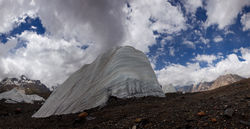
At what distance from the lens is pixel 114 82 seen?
13.7 m

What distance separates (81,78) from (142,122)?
43.9 feet

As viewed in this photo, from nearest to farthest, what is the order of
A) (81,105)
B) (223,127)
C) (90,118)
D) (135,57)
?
1. (223,127)
2. (90,118)
3. (81,105)
4. (135,57)

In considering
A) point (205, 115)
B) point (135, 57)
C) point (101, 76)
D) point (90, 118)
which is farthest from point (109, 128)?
point (135, 57)

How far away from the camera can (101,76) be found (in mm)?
15641

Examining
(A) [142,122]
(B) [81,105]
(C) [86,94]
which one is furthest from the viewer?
(C) [86,94]

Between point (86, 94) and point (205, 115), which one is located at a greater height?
point (86, 94)

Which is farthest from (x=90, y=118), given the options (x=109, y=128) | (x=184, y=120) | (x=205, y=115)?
(x=205, y=115)

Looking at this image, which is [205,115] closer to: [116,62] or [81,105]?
[81,105]

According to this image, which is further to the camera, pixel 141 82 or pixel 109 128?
pixel 141 82

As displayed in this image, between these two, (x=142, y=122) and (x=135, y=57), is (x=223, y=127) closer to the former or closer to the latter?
(x=142, y=122)

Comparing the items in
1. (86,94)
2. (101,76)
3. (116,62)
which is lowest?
(86,94)

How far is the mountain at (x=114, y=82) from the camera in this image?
1326 centimetres

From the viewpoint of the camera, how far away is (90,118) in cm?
904

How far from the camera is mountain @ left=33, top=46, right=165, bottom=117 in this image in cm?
1326
